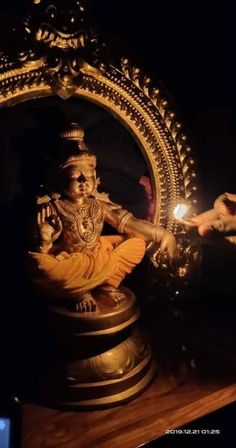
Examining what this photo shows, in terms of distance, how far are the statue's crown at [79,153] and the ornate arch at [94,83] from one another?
0.51 feet

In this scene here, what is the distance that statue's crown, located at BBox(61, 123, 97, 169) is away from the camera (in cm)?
114

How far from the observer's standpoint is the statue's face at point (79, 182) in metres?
1.15

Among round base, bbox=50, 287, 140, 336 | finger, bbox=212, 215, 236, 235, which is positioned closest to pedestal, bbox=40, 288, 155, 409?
round base, bbox=50, 287, 140, 336

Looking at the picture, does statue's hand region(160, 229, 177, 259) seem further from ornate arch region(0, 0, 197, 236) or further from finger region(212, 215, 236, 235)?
finger region(212, 215, 236, 235)

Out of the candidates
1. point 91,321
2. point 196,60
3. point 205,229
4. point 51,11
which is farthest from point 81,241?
point 196,60

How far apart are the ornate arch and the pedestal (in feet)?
1.61

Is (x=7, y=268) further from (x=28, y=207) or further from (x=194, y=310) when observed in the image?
(x=194, y=310)

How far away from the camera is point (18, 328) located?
1.25 metres

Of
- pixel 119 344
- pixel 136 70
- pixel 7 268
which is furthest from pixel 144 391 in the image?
pixel 136 70

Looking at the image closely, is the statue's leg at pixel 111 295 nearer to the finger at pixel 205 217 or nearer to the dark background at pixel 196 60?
the finger at pixel 205 217

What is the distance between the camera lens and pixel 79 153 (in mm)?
1146

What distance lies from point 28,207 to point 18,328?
358mm

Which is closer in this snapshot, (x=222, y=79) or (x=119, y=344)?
(x=119, y=344)

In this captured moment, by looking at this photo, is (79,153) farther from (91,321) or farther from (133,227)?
(91,321)
